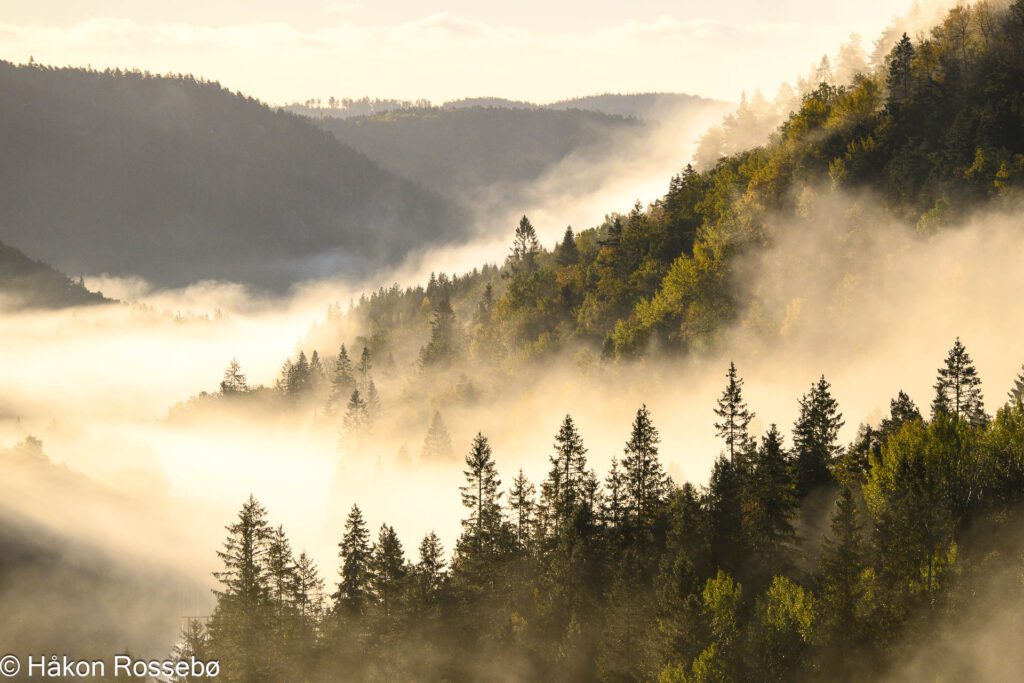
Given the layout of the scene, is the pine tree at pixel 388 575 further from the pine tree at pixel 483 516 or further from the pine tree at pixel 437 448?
the pine tree at pixel 437 448

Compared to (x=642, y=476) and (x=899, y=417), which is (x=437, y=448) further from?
(x=899, y=417)

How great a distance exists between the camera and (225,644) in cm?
10219

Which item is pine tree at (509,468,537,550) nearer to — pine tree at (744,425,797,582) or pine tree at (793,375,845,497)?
pine tree at (744,425,797,582)

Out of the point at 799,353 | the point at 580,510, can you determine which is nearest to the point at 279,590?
the point at 580,510

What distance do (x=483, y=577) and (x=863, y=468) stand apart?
3092 centimetres

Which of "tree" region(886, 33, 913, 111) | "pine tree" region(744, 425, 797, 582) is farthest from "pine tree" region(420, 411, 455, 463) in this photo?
Result: "pine tree" region(744, 425, 797, 582)

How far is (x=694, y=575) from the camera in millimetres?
89688

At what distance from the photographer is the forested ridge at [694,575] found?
83000mm

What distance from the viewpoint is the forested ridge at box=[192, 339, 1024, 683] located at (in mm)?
83000

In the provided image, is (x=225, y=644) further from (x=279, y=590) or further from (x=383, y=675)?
(x=383, y=675)

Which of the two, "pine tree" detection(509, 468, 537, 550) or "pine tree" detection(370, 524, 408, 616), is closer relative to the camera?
"pine tree" detection(370, 524, 408, 616)

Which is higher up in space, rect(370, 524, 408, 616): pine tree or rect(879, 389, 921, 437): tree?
rect(879, 389, 921, 437): tree

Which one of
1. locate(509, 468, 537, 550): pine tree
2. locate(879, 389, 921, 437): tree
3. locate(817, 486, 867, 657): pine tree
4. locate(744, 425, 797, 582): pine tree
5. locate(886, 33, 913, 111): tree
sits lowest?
locate(817, 486, 867, 657): pine tree

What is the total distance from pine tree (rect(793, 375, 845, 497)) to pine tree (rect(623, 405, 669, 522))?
11380 mm
